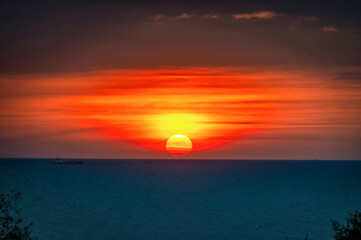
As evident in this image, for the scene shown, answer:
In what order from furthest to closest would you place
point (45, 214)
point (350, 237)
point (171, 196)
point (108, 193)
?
point (108, 193)
point (171, 196)
point (45, 214)
point (350, 237)

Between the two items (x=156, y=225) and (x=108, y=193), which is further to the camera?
(x=108, y=193)

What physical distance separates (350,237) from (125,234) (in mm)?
40535

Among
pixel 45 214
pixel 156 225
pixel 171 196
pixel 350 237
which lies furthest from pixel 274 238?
pixel 171 196

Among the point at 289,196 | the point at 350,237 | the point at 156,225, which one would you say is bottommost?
the point at 350,237

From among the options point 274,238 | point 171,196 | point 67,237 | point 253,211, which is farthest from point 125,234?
point 171,196

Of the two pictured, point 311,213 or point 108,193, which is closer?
point 311,213

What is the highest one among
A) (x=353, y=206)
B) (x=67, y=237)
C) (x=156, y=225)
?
(x=353, y=206)

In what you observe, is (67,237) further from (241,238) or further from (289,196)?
(289,196)

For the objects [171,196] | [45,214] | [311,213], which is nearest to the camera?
[45,214]

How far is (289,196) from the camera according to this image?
12712 cm

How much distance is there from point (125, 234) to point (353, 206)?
59.1 metres

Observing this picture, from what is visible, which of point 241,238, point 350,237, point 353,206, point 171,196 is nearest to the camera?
point 350,237

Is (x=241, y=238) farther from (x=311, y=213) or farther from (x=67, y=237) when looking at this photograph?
(x=311, y=213)

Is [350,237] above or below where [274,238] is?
below
